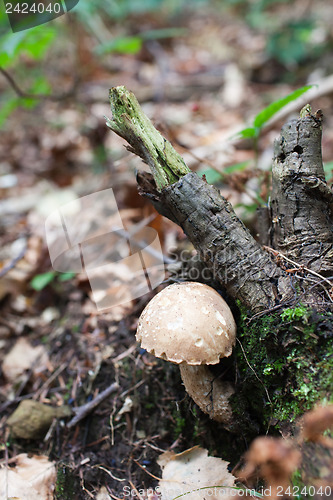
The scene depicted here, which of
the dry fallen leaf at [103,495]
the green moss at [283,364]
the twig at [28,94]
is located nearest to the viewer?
the green moss at [283,364]

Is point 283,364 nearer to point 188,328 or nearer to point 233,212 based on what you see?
point 188,328

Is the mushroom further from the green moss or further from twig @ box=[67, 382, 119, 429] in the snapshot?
twig @ box=[67, 382, 119, 429]

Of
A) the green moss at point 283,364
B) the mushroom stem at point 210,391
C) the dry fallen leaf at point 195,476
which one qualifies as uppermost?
the green moss at point 283,364

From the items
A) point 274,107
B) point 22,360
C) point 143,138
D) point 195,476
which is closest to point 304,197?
point 274,107

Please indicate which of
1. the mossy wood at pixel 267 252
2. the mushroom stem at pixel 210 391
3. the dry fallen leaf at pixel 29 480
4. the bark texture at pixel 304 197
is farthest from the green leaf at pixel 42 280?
the bark texture at pixel 304 197

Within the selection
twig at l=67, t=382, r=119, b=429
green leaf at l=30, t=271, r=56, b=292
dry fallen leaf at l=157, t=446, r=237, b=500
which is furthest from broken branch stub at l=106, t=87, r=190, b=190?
green leaf at l=30, t=271, r=56, b=292

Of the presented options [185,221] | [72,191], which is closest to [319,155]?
A: [185,221]

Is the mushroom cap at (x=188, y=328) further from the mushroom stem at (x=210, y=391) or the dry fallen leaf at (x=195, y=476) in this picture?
the dry fallen leaf at (x=195, y=476)
